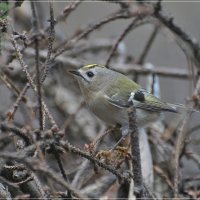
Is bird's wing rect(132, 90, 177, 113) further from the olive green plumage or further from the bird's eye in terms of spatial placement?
the bird's eye

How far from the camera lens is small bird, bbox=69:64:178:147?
290 centimetres

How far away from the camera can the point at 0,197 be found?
4.80 ft

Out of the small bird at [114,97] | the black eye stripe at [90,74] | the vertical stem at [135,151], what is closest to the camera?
the vertical stem at [135,151]

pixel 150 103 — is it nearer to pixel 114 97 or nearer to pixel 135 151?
pixel 114 97

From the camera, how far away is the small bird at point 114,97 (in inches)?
114

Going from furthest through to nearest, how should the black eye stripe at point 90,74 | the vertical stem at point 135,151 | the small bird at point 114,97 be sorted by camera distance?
the black eye stripe at point 90,74, the small bird at point 114,97, the vertical stem at point 135,151

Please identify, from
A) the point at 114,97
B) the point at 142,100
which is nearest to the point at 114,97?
the point at 114,97

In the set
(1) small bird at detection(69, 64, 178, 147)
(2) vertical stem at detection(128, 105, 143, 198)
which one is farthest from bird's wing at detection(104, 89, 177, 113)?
(2) vertical stem at detection(128, 105, 143, 198)

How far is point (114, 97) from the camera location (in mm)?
2996

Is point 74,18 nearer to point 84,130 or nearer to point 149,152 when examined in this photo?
point 84,130

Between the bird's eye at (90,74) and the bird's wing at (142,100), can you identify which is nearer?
the bird's wing at (142,100)

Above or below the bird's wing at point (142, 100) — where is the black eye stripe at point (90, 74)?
above

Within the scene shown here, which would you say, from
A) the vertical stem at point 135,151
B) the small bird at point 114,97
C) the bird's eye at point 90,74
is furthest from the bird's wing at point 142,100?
the vertical stem at point 135,151

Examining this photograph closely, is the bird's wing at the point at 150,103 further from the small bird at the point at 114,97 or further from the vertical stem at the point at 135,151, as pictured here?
the vertical stem at the point at 135,151
